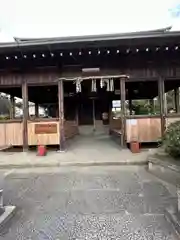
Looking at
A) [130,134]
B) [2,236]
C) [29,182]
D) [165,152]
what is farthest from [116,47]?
[2,236]

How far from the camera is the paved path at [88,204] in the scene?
167 inches

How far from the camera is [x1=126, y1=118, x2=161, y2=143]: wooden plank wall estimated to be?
1124cm

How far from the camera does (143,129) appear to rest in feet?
37.1

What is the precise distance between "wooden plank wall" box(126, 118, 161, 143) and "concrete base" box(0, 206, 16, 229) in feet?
21.8

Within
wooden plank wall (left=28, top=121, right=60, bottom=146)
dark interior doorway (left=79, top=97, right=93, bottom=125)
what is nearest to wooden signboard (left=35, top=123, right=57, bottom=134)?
wooden plank wall (left=28, top=121, right=60, bottom=146)

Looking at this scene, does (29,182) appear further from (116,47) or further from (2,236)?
(116,47)

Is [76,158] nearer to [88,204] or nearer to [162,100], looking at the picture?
[162,100]

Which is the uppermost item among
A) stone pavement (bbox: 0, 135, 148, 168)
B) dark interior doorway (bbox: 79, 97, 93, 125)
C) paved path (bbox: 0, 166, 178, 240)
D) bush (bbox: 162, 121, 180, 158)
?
dark interior doorway (bbox: 79, 97, 93, 125)

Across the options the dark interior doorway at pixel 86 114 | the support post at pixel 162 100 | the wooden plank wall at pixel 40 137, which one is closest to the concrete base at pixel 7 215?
the wooden plank wall at pixel 40 137

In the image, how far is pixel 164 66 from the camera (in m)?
11.4

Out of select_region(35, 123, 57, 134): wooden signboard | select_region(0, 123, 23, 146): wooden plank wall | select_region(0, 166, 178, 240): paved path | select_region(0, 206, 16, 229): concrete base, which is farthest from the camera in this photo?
select_region(0, 123, 23, 146): wooden plank wall

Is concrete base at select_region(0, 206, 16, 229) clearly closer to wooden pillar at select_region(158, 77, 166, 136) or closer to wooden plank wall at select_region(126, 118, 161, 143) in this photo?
wooden plank wall at select_region(126, 118, 161, 143)

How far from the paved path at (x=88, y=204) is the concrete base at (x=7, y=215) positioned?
0.09 m

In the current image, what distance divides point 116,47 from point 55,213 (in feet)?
22.6
